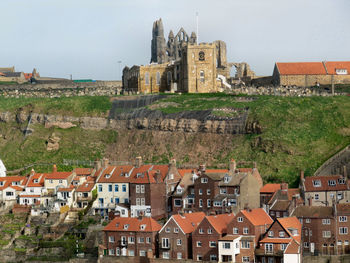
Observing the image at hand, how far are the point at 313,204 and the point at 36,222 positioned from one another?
32876mm

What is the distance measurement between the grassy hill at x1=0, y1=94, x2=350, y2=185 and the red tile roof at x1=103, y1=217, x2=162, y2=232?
22803mm

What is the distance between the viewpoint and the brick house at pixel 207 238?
87375mm

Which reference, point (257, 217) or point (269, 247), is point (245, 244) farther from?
point (257, 217)

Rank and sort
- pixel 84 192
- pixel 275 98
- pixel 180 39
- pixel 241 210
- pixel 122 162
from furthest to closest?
pixel 180 39, pixel 275 98, pixel 122 162, pixel 84 192, pixel 241 210

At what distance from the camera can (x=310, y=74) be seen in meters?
153

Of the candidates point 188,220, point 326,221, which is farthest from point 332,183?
point 188,220

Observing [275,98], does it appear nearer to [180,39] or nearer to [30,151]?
[30,151]

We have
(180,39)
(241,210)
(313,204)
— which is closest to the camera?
(241,210)

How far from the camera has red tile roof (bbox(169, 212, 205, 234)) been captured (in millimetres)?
89500

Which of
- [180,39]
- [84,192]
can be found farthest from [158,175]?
[180,39]

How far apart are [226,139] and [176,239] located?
3604cm

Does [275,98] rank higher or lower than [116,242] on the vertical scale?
higher

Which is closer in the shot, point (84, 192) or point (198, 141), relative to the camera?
point (84, 192)

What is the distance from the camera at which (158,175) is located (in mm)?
101562
